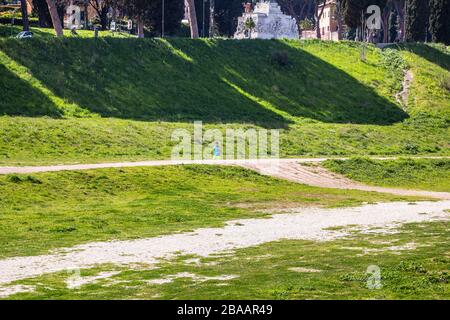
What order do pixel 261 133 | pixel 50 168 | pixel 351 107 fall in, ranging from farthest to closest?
pixel 351 107 → pixel 261 133 → pixel 50 168

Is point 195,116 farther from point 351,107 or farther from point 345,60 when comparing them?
point 345,60

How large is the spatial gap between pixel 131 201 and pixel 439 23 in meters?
73.3

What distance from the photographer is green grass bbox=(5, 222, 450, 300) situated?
24641 millimetres

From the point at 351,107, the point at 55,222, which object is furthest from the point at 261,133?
the point at 55,222

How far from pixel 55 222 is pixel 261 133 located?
3354 cm

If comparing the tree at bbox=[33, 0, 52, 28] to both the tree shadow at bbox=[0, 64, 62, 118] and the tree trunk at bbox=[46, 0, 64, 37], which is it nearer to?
the tree trunk at bbox=[46, 0, 64, 37]

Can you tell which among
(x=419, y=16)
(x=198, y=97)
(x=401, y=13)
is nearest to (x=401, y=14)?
(x=401, y=13)

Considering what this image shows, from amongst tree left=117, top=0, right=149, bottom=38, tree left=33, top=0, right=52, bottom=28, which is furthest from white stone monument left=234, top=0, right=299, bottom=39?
tree left=33, top=0, right=52, bottom=28

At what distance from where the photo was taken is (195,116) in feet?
248

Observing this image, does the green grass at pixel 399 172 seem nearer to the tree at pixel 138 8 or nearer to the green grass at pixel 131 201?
the green grass at pixel 131 201

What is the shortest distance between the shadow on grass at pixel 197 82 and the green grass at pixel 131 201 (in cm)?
2158

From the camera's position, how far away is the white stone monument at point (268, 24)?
10475 centimetres

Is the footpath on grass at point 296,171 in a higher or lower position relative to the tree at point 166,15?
lower

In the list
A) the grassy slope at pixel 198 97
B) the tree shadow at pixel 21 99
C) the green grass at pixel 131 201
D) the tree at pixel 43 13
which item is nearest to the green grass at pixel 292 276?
the green grass at pixel 131 201
